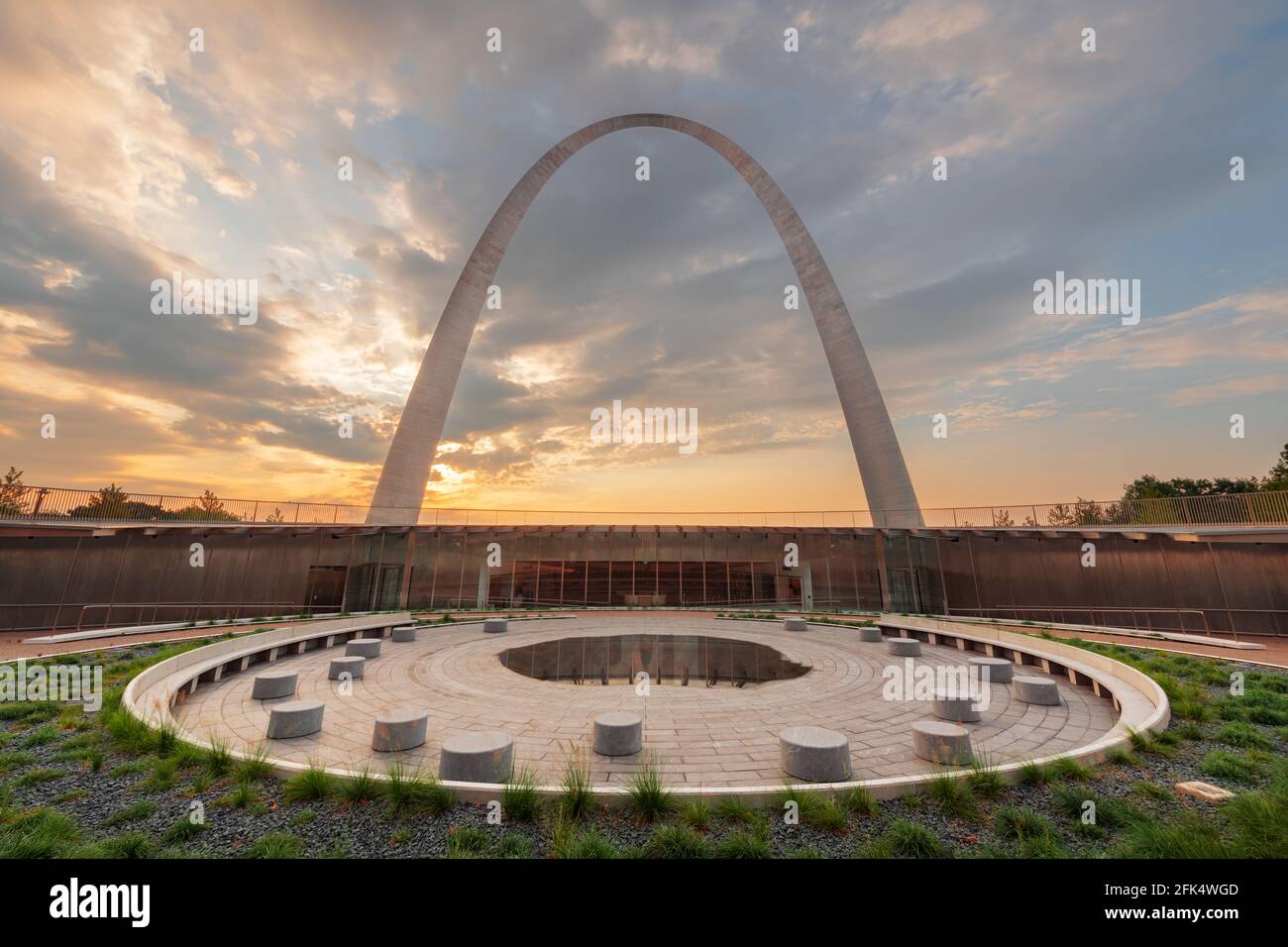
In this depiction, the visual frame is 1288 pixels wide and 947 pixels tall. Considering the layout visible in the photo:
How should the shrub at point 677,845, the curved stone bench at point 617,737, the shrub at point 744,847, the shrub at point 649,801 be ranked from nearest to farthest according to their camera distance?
the shrub at point 744,847 < the shrub at point 677,845 < the shrub at point 649,801 < the curved stone bench at point 617,737

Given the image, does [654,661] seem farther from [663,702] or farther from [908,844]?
[908,844]

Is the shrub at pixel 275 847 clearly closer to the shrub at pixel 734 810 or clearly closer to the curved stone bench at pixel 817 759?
the shrub at pixel 734 810

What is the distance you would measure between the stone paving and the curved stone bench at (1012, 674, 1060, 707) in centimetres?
23

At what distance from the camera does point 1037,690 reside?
9688 millimetres

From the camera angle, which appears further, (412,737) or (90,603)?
(90,603)

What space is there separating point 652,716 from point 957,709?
18.6 ft

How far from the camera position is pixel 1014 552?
2362 centimetres

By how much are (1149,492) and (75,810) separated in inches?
3401

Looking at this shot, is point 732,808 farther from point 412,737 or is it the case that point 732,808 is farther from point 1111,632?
point 1111,632

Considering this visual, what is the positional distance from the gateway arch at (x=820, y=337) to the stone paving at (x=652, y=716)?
22.9 metres

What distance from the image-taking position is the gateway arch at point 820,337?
3531 cm

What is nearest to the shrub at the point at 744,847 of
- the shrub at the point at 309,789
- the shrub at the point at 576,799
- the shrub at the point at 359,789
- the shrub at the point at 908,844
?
the shrub at the point at 908,844
